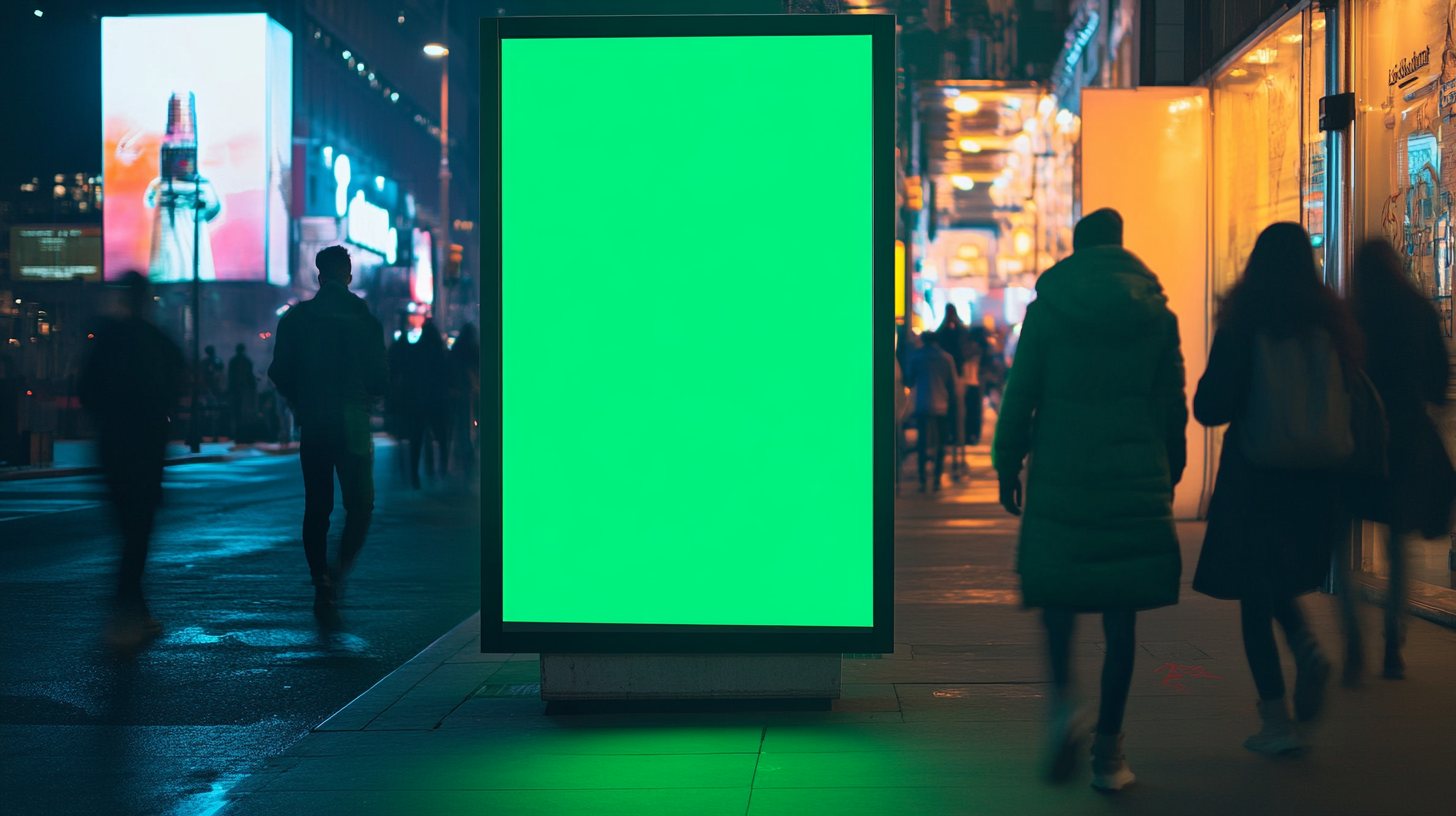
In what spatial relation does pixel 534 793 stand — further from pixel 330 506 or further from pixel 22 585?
pixel 22 585

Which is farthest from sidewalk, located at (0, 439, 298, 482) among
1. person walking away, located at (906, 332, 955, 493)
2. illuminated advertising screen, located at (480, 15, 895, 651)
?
illuminated advertising screen, located at (480, 15, 895, 651)

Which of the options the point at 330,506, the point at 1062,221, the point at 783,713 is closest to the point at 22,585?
the point at 330,506

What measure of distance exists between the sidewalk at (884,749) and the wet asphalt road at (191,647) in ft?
1.19

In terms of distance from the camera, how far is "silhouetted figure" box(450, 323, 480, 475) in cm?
1700

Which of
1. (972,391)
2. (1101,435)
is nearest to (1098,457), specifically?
(1101,435)

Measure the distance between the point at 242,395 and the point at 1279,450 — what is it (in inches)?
1064

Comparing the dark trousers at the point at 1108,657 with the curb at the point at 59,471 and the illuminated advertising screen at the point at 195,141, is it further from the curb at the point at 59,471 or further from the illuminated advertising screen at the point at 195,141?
the illuminated advertising screen at the point at 195,141

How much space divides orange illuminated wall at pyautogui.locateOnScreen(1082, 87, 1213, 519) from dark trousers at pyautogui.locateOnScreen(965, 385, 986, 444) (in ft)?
27.4

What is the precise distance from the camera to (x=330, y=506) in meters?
8.04

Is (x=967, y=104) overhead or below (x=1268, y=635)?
overhead

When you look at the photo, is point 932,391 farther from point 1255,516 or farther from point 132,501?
point 1255,516

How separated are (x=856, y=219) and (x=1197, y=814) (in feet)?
7.86

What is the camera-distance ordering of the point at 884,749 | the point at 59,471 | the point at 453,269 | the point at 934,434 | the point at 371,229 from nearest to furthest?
the point at 884,749 < the point at 934,434 < the point at 59,471 < the point at 453,269 < the point at 371,229

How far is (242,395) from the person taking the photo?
1129 inches
